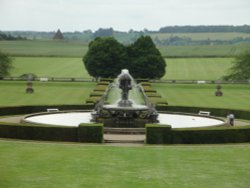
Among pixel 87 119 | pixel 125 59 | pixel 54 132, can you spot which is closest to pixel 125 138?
pixel 54 132

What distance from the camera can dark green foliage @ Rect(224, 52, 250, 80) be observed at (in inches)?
3629

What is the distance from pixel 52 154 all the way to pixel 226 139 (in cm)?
1007

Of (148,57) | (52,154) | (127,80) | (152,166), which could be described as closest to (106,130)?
(127,80)

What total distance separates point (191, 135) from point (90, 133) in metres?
5.17

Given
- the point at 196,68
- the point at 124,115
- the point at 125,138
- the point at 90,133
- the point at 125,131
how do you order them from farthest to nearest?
the point at 196,68 < the point at 124,115 < the point at 125,131 < the point at 125,138 < the point at 90,133

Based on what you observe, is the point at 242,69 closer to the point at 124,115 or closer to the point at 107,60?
the point at 107,60

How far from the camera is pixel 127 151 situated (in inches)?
970

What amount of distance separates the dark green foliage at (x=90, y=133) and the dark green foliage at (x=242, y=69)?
219 ft

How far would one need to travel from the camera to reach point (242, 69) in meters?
93.2

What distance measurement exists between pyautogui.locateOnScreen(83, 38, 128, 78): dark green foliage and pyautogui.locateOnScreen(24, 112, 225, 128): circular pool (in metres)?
52.5

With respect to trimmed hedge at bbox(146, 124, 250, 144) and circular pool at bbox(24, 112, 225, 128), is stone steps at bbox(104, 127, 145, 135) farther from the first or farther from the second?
circular pool at bbox(24, 112, 225, 128)

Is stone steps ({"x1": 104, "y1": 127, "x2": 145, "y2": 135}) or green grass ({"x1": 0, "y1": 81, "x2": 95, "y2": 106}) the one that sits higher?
green grass ({"x1": 0, "y1": 81, "x2": 95, "y2": 106})

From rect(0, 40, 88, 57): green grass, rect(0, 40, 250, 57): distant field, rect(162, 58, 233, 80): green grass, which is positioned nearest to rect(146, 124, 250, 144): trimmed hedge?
rect(162, 58, 233, 80): green grass

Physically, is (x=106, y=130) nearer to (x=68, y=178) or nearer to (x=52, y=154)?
(x=52, y=154)
